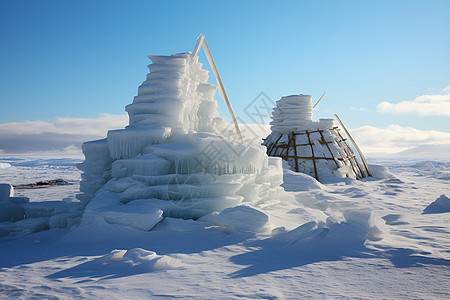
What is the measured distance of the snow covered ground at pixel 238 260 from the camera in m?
2.95

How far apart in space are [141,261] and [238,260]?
3.81 feet

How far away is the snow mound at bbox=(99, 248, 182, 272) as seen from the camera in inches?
137

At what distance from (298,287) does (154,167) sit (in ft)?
11.6

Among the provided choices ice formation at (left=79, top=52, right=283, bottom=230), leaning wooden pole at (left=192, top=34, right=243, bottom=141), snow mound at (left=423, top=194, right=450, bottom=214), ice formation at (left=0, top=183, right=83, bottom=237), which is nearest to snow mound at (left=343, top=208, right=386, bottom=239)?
ice formation at (left=79, top=52, right=283, bottom=230)

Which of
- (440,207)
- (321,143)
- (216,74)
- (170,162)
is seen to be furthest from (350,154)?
(170,162)

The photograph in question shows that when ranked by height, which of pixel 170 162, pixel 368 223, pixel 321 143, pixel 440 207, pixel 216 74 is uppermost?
pixel 216 74

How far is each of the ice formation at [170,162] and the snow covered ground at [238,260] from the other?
0.44 metres

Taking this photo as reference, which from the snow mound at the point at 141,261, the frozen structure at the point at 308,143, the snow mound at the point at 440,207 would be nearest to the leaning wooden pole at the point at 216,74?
the snow mound at the point at 141,261

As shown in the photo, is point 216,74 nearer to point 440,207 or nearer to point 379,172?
point 440,207

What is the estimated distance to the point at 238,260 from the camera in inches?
149

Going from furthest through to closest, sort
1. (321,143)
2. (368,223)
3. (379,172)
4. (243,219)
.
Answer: (379,172), (321,143), (243,219), (368,223)

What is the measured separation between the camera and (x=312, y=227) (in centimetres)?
454

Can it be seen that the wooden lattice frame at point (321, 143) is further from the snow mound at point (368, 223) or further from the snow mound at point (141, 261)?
the snow mound at point (141, 261)

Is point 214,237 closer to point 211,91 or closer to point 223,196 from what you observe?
point 223,196
